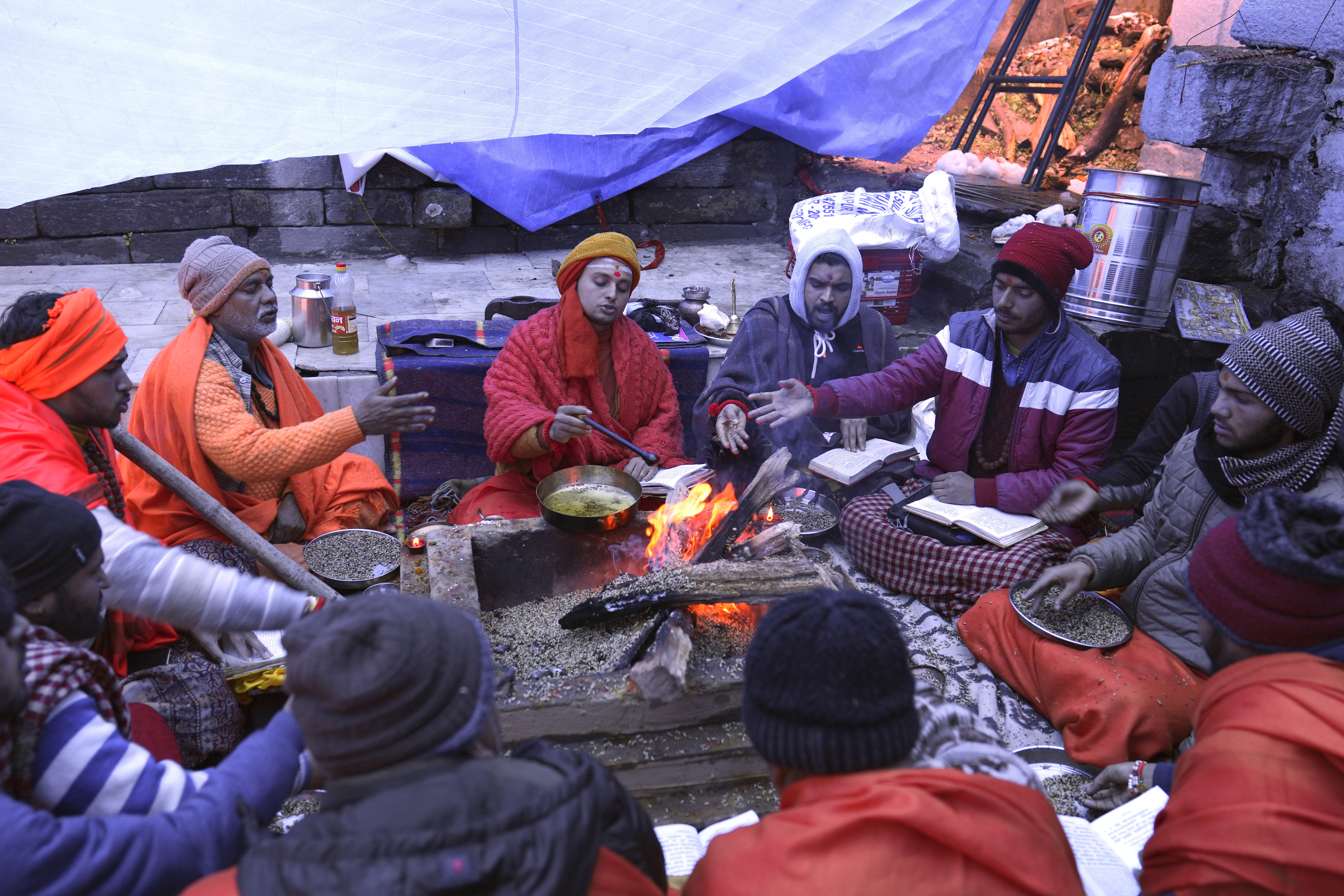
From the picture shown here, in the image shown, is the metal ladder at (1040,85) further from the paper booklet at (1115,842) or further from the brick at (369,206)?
the paper booklet at (1115,842)

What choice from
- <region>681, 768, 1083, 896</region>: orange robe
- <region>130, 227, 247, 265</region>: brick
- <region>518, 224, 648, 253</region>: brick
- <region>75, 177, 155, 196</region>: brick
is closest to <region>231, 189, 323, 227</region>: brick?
<region>130, 227, 247, 265</region>: brick

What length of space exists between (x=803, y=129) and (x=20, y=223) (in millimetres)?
6071

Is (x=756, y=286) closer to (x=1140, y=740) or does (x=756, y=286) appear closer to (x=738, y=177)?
(x=738, y=177)

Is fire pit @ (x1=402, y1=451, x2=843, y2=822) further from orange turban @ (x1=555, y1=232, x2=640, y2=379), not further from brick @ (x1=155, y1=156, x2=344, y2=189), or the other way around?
brick @ (x1=155, y1=156, x2=344, y2=189)

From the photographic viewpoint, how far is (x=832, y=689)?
149cm

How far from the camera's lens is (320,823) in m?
1.29

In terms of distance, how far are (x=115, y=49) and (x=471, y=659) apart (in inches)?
82.7

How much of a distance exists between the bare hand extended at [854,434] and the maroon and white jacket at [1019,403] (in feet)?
0.85

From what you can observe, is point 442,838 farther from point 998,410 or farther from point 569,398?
point 998,410

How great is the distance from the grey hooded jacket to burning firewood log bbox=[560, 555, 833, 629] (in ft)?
3.99

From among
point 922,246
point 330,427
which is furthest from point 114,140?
point 922,246

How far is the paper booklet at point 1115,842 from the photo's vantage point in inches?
88.2

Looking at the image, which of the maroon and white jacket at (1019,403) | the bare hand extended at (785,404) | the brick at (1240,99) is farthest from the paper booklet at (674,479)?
the brick at (1240,99)

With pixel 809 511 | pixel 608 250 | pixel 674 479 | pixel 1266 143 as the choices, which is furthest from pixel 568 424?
pixel 1266 143
